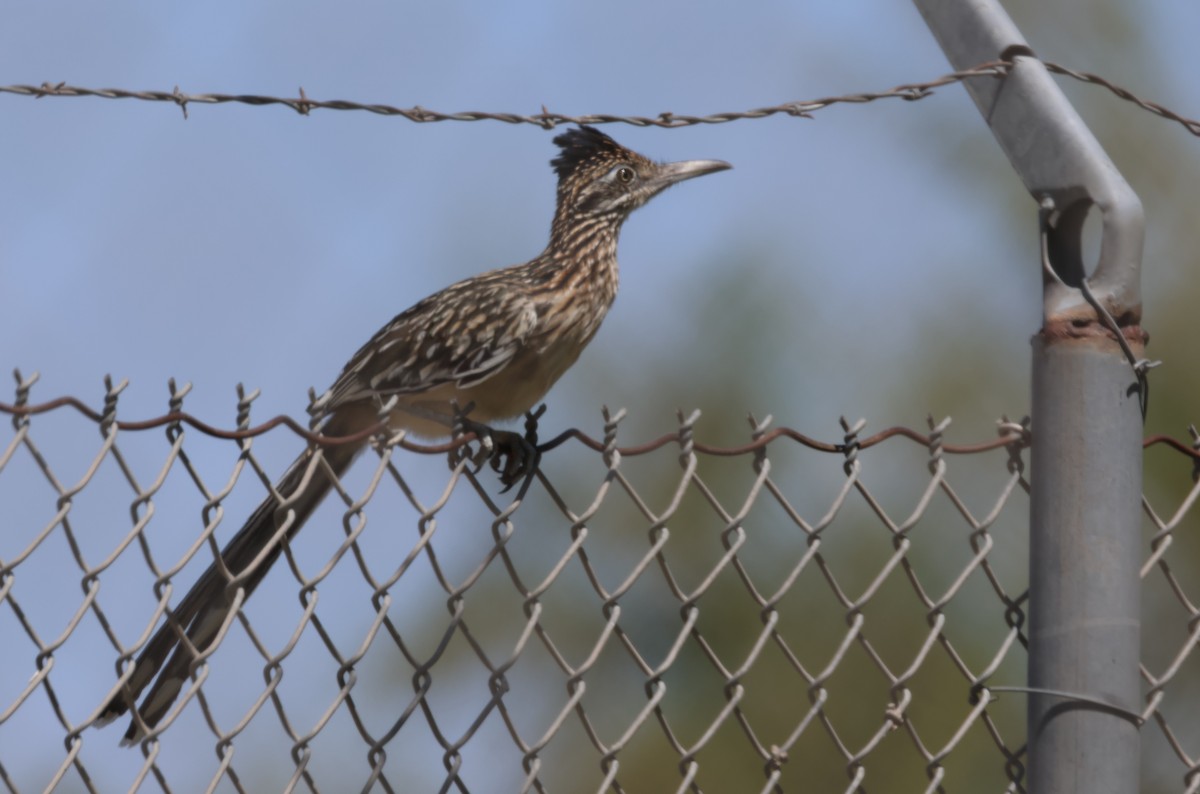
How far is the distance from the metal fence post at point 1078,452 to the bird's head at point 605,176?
2.96 m

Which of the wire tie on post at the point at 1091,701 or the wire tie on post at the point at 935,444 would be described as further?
the wire tie on post at the point at 935,444

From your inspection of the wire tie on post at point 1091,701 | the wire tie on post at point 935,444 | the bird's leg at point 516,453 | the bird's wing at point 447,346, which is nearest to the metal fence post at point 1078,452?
the wire tie on post at point 1091,701

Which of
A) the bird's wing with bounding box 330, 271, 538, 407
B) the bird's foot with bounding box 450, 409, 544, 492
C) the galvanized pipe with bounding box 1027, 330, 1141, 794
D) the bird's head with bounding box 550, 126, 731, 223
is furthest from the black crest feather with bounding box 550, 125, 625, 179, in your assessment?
the galvanized pipe with bounding box 1027, 330, 1141, 794

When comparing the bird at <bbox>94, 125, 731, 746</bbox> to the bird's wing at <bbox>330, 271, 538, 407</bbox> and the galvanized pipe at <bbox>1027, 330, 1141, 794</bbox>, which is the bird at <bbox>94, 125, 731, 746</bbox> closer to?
the bird's wing at <bbox>330, 271, 538, 407</bbox>

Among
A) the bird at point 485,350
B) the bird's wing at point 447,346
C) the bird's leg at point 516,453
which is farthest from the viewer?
the bird's wing at point 447,346

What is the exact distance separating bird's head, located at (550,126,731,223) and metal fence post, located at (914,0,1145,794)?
2.96 meters

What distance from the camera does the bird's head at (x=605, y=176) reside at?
20.9 ft

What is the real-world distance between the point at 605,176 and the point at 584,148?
0.56 ft

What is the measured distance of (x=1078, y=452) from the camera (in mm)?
3285

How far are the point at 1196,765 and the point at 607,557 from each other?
8461mm

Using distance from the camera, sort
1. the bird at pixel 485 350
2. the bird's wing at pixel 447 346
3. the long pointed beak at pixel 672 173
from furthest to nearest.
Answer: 1. the long pointed beak at pixel 672 173
2. the bird's wing at pixel 447 346
3. the bird at pixel 485 350

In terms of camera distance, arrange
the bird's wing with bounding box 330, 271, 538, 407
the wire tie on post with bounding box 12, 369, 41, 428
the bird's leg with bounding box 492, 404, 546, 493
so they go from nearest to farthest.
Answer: the wire tie on post with bounding box 12, 369, 41, 428 → the bird's leg with bounding box 492, 404, 546, 493 → the bird's wing with bounding box 330, 271, 538, 407

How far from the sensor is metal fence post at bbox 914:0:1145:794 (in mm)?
3219

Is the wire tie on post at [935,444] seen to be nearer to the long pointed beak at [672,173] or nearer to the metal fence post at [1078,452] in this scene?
the metal fence post at [1078,452]
